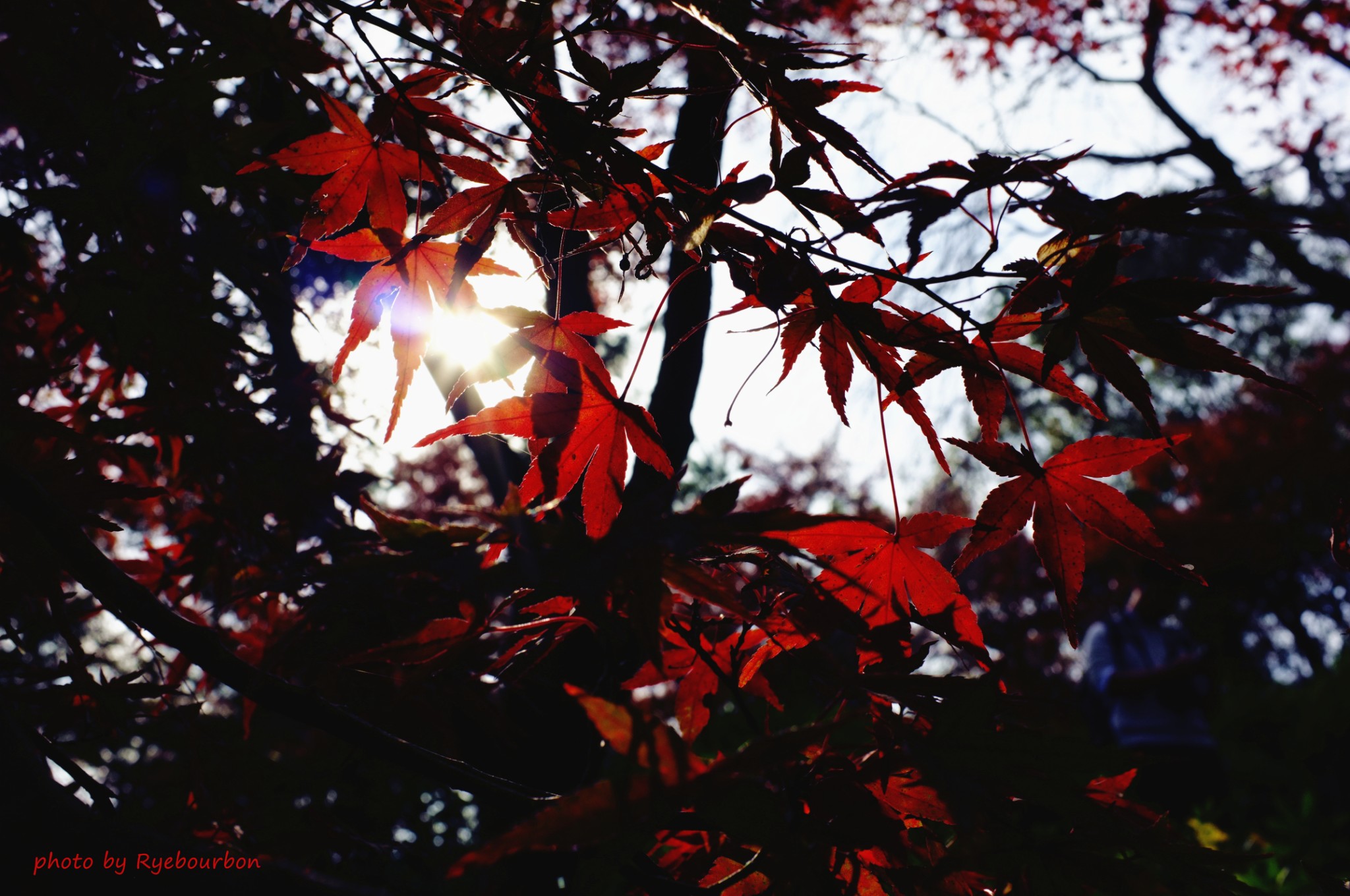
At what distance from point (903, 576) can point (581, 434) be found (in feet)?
1.35

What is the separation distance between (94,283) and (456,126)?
82 centimetres

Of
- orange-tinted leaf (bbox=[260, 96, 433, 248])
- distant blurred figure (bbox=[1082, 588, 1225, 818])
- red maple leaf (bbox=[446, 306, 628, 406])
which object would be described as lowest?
distant blurred figure (bbox=[1082, 588, 1225, 818])

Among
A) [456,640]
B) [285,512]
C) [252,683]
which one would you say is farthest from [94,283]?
[456,640]

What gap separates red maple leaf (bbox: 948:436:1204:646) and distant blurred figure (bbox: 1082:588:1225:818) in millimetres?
2689

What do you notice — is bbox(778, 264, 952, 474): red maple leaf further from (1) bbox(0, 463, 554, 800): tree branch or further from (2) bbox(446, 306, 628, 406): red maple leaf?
(1) bbox(0, 463, 554, 800): tree branch

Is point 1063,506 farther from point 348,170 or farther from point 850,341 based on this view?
point 348,170

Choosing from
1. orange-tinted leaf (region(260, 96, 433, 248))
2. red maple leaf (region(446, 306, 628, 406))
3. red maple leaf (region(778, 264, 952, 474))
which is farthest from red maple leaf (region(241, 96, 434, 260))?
red maple leaf (region(778, 264, 952, 474))

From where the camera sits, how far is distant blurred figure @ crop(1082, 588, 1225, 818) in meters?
3.21

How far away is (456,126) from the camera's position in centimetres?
90

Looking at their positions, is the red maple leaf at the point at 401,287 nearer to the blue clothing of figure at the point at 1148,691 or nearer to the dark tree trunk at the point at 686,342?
the dark tree trunk at the point at 686,342

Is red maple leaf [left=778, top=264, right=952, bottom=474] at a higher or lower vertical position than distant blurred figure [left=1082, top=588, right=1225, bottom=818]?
higher

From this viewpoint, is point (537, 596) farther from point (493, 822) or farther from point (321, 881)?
point (493, 822)

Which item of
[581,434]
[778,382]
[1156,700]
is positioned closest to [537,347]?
[581,434]

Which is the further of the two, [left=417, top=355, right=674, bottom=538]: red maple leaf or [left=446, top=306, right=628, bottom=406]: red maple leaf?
[left=446, top=306, right=628, bottom=406]: red maple leaf
